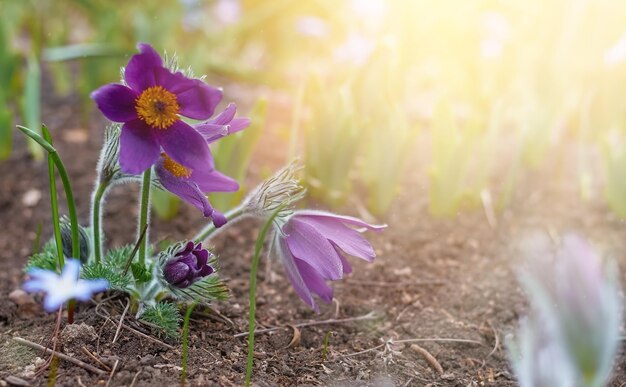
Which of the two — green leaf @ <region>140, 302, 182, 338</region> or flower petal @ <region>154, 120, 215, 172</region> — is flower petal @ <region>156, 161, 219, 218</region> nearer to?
flower petal @ <region>154, 120, 215, 172</region>

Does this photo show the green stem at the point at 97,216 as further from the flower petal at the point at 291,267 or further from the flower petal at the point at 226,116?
the flower petal at the point at 291,267

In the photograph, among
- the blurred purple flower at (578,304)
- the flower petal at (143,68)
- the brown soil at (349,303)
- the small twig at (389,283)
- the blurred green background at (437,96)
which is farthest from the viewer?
the blurred green background at (437,96)

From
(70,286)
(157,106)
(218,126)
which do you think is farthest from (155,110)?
(70,286)

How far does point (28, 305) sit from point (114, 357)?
1.55 feet

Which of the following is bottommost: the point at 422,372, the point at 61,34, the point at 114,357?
the point at 422,372

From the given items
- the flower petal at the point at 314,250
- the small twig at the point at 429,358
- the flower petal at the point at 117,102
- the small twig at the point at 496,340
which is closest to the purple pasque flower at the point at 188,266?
the flower petal at the point at 314,250

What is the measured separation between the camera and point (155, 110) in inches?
50.1

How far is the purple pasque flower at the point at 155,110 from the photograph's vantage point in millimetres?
1227

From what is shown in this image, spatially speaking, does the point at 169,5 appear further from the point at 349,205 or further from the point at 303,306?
the point at 303,306

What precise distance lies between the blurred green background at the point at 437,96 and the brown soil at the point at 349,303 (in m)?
0.12

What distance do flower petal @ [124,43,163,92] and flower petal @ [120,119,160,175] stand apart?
0.22ft

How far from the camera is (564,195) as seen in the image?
113 inches

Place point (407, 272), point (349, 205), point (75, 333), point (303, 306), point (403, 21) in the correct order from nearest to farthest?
point (75, 333) < point (303, 306) < point (407, 272) < point (349, 205) < point (403, 21)

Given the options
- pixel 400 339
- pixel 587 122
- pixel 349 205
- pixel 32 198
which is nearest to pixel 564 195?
pixel 587 122
